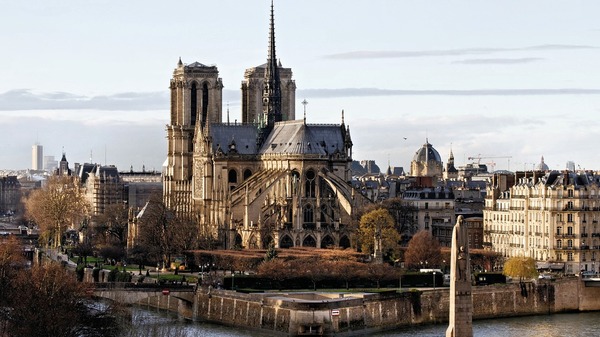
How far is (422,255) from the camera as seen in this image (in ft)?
431

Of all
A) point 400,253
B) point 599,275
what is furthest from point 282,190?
point 599,275

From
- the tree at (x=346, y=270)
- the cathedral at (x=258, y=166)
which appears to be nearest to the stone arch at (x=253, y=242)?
the cathedral at (x=258, y=166)

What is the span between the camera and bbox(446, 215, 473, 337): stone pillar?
237 ft

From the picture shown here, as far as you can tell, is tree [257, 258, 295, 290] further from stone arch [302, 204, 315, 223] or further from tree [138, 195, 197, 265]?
stone arch [302, 204, 315, 223]

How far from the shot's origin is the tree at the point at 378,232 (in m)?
136

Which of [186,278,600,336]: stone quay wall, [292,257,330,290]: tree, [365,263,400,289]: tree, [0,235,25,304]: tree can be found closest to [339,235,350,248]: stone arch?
[292,257,330,290]: tree

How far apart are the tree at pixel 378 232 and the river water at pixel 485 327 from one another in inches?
867

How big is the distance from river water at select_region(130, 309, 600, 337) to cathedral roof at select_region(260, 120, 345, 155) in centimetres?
4445

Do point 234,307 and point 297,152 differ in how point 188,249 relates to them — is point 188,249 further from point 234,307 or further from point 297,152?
point 234,307

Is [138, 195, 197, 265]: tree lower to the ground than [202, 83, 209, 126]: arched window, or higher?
lower

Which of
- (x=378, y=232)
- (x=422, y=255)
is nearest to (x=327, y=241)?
(x=378, y=232)

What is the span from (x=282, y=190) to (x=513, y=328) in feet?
155

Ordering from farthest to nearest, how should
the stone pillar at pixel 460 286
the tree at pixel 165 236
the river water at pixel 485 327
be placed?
the tree at pixel 165 236, the river water at pixel 485 327, the stone pillar at pixel 460 286

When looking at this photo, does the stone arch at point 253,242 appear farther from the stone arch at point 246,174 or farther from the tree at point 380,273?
the tree at point 380,273
